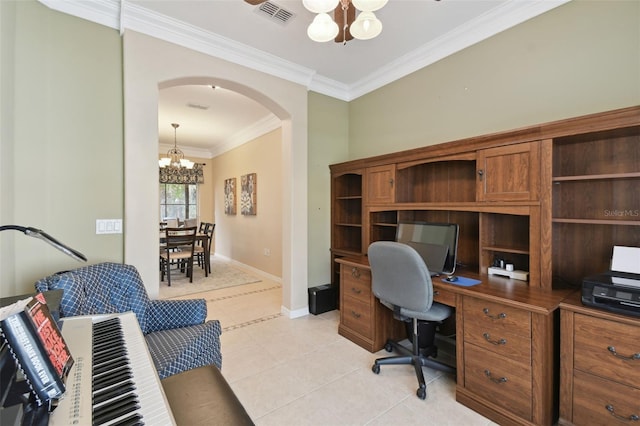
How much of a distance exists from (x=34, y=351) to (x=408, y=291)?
1890 millimetres

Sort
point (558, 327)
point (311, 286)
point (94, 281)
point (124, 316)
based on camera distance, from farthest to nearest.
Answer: point (311, 286)
point (94, 281)
point (558, 327)
point (124, 316)

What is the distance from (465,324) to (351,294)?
1.12 meters

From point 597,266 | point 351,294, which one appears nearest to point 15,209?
point 351,294

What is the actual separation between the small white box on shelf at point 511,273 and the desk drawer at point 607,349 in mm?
536

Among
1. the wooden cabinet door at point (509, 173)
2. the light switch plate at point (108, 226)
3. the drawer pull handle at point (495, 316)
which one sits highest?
the wooden cabinet door at point (509, 173)

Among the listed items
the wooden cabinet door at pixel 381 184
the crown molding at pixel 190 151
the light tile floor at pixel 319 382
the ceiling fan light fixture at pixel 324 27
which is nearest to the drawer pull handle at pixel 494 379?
the light tile floor at pixel 319 382

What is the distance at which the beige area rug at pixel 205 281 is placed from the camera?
439cm

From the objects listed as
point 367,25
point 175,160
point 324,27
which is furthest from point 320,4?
point 175,160

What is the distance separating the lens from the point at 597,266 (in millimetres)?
1888

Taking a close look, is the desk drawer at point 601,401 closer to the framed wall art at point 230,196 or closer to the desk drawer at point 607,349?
the desk drawer at point 607,349

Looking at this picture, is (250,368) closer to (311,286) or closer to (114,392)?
(311,286)

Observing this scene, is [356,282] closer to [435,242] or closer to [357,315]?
[357,315]

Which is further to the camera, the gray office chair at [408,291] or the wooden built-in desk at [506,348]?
the gray office chair at [408,291]

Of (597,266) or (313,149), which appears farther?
(313,149)
